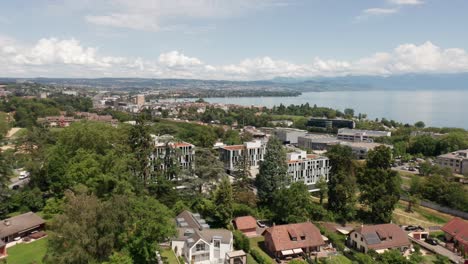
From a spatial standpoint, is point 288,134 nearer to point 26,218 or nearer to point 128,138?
point 128,138

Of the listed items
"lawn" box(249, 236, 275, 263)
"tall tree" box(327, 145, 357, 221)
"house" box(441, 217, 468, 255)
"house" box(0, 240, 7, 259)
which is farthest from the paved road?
"house" box(0, 240, 7, 259)

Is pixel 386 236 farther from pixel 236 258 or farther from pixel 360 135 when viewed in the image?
pixel 360 135

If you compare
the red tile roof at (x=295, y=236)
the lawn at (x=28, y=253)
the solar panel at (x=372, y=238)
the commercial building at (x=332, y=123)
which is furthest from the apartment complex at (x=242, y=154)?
the commercial building at (x=332, y=123)

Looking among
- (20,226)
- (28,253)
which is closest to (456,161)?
(28,253)

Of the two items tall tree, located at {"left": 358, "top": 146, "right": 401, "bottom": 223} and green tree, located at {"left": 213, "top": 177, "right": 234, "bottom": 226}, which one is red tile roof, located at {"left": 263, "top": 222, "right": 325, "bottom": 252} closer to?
green tree, located at {"left": 213, "top": 177, "right": 234, "bottom": 226}

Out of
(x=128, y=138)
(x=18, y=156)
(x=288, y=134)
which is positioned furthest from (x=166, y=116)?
(x=128, y=138)

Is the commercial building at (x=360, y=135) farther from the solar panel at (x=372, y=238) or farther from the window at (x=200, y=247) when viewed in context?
the window at (x=200, y=247)
